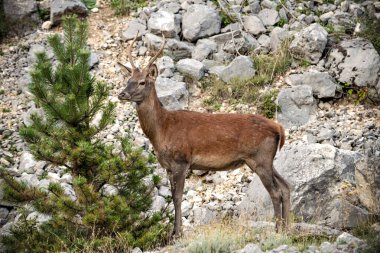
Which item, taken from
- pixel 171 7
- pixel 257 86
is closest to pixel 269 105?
pixel 257 86

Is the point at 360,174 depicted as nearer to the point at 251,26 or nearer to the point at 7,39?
the point at 251,26

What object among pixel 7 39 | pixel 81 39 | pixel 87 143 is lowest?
pixel 7 39

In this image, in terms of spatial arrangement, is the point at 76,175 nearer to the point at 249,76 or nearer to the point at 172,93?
the point at 172,93

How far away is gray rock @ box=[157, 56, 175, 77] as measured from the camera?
58.2 ft

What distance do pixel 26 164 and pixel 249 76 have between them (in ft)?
17.7

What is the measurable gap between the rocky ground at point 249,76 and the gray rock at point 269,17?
0.03 m

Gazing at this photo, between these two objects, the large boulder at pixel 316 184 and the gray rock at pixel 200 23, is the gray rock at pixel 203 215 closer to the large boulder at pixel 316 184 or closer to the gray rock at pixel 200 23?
the large boulder at pixel 316 184

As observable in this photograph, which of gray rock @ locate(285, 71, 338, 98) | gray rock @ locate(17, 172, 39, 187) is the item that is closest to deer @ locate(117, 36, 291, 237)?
gray rock @ locate(17, 172, 39, 187)

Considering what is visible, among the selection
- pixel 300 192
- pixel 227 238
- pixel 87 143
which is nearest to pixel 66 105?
pixel 87 143

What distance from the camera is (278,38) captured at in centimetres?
1834

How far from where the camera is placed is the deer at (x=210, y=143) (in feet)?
40.7

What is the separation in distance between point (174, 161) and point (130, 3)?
8776 mm

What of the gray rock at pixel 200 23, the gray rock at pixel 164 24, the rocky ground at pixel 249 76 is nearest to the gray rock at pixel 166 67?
the rocky ground at pixel 249 76

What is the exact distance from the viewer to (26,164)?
15.7 metres
